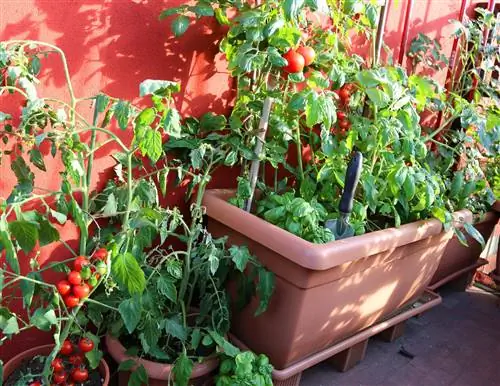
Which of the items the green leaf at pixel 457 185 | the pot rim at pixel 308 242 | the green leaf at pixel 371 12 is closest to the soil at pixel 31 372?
the pot rim at pixel 308 242

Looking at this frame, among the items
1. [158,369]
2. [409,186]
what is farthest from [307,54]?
[158,369]

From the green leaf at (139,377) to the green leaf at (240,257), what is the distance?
391mm

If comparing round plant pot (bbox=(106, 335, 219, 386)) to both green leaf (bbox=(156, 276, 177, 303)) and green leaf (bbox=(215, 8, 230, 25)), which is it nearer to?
green leaf (bbox=(156, 276, 177, 303))

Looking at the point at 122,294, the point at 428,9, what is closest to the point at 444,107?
the point at 428,9

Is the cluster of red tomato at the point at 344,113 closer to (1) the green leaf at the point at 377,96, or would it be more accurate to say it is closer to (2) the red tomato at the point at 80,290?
(1) the green leaf at the point at 377,96

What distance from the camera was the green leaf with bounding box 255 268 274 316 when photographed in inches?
60.3

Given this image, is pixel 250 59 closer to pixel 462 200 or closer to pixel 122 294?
pixel 122 294

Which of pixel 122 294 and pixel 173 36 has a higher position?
pixel 173 36

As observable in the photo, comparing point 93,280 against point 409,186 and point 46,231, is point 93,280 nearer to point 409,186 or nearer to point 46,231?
point 46,231

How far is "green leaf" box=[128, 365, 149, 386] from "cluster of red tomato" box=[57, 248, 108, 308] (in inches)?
11.2

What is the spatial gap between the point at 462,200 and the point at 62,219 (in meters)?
1.76

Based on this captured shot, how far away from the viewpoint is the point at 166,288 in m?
1.43

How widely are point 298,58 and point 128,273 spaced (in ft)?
2.69

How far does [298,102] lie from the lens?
62.6 inches
